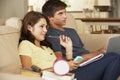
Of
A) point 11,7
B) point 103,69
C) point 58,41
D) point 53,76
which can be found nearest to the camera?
point 53,76

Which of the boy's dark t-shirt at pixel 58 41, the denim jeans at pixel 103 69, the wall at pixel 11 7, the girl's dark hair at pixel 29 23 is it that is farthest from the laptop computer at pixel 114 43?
the wall at pixel 11 7

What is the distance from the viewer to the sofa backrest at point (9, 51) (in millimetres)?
1511

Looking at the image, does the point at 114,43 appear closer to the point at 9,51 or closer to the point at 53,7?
the point at 53,7

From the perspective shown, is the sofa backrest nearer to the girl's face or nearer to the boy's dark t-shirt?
the girl's face

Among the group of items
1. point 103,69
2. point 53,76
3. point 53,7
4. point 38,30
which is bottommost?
point 103,69

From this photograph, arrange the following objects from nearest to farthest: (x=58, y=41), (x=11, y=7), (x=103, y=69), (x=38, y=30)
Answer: (x=38, y=30) < (x=103, y=69) < (x=58, y=41) < (x=11, y=7)

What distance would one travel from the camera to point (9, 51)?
157 cm

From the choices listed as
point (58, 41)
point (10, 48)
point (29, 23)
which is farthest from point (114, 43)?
point (10, 48)

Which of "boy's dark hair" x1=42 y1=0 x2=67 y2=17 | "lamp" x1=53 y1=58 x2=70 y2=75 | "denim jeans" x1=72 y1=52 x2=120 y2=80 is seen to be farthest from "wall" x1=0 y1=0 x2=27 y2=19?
"lamp" x1=53 y1=58 x2=70 y2=75

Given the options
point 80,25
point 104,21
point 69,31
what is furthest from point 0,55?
point 80,25

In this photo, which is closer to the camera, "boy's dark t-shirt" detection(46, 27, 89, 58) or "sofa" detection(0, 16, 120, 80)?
"sofa" detection(0, 16, 120, 80)

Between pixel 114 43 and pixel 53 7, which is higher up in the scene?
pixel 53 7

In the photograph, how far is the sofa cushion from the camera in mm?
1510

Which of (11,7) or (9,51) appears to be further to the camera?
(11,7)
